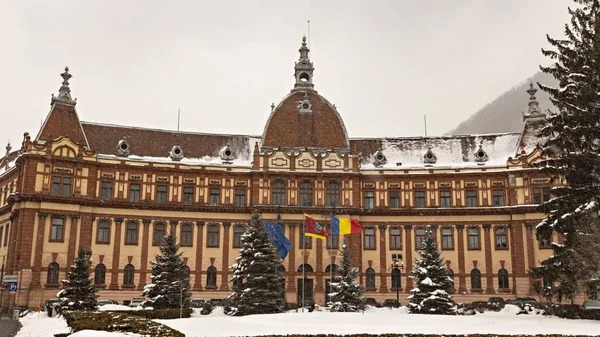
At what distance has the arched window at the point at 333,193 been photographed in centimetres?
6053

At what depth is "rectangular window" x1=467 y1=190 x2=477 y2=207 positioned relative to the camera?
60.3 meters

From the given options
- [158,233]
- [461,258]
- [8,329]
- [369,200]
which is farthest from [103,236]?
[461,258]

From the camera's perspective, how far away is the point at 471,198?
60.5m

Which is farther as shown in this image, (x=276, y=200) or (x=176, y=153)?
(x=176, y=153)

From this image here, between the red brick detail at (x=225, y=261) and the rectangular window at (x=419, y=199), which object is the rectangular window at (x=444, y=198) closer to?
the rectangular window at (x=419, y=199)

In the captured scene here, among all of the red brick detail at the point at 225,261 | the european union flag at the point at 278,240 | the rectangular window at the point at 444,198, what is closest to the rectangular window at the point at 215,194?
the red brick detail at the point at 225,261

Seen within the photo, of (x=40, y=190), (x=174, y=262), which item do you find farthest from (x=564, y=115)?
(x=40, y=190)

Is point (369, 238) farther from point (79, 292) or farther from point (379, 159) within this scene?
point (79, 292)

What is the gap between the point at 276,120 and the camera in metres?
63.5

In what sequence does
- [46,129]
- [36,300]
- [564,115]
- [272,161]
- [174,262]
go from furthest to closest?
[272,161] → [46,129] → [36,300] → [174,262] → [564,115]

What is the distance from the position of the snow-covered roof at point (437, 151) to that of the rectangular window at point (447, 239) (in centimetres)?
655

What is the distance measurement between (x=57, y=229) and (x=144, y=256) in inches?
312

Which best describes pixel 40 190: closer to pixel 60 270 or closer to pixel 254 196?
pixel 60 270

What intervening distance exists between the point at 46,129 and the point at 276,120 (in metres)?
21.9
